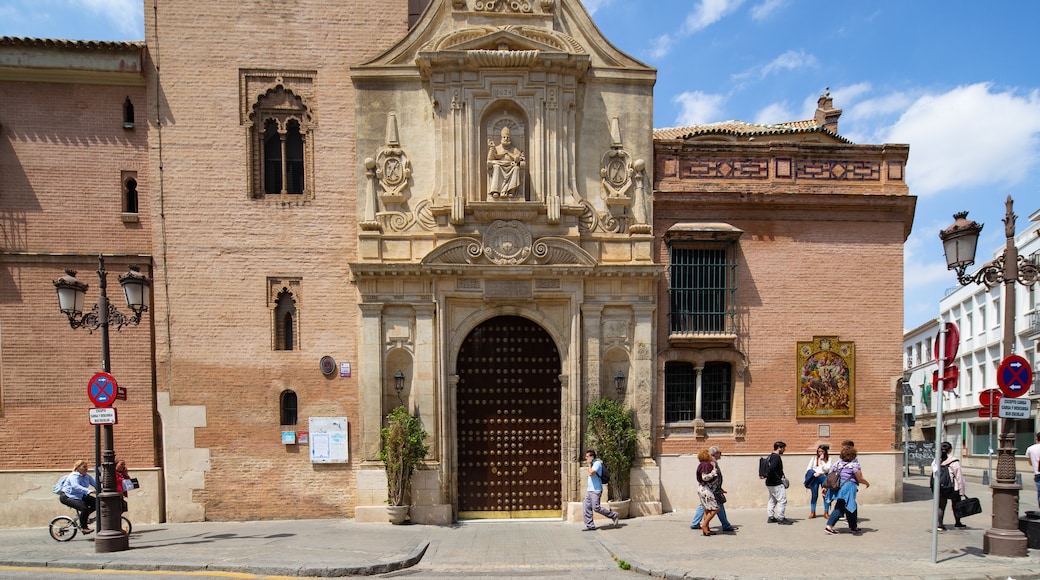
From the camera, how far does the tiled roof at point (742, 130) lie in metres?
19.8

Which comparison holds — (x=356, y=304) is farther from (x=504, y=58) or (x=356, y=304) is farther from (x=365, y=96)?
(x=504, y=58)

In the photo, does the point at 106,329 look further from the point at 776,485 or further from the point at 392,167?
the point at 776,485

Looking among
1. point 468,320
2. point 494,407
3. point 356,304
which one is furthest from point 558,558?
point 356,304

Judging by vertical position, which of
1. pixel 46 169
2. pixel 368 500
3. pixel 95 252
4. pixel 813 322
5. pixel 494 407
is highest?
pixel 46 169

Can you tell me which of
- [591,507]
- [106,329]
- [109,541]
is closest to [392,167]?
[106,329]

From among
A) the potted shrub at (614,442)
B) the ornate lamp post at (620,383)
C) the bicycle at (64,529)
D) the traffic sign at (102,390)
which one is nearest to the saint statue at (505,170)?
the ornate lamp post at (620,383)

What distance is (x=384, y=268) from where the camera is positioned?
45.9 ft

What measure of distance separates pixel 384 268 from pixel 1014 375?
11.0m

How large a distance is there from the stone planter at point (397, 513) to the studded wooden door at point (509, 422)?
4.30 feet

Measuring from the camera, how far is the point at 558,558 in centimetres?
1066

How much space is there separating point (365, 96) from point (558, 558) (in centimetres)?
1005

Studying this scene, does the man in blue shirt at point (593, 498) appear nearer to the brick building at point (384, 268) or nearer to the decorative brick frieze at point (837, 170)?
the brick building at point (384, 268)

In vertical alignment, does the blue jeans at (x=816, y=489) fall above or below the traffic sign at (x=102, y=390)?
below

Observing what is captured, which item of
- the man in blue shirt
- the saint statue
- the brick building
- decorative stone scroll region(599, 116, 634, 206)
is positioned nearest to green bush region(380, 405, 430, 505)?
the brick building
